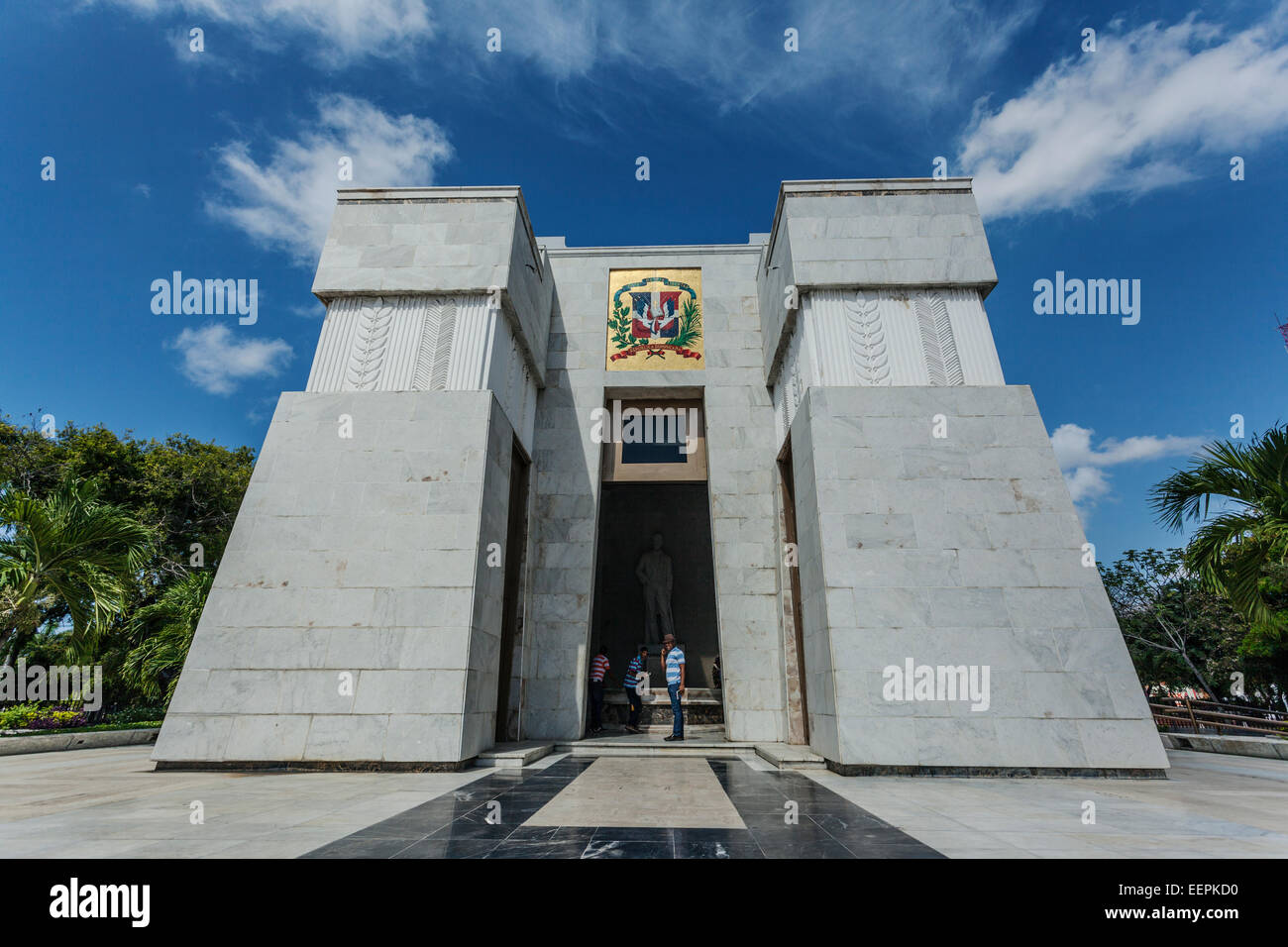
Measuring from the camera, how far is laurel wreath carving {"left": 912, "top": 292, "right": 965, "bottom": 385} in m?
9.91

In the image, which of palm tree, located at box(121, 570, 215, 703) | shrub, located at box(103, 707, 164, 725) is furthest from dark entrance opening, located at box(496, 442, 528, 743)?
shrub, located at box(103, 707, 164, 725)

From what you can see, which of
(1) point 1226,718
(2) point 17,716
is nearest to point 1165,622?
(1) point 1226,718

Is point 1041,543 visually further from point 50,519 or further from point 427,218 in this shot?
point 50,519

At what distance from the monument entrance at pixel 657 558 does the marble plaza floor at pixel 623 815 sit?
758 centimetres

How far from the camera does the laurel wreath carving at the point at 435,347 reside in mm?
9883

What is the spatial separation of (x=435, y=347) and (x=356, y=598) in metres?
4.34

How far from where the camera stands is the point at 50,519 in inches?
392

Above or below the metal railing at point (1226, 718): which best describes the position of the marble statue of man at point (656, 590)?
above

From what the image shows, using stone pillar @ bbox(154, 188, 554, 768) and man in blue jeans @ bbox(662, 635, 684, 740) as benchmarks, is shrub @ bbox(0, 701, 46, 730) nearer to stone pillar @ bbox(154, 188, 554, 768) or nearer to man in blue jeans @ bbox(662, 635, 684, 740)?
stone pillar @ bbox(154, 188, 554, 768)

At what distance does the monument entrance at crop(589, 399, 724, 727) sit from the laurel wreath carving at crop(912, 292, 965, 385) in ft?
18.2

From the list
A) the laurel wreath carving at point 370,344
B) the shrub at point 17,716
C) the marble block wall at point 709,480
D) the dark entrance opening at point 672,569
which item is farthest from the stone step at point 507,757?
the dark entrance opening at point 672,569

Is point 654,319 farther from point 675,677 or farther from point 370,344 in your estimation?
point 675,677

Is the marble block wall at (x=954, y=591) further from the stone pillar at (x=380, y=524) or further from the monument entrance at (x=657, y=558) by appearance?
the monument entrance at (x=657, y=558)
